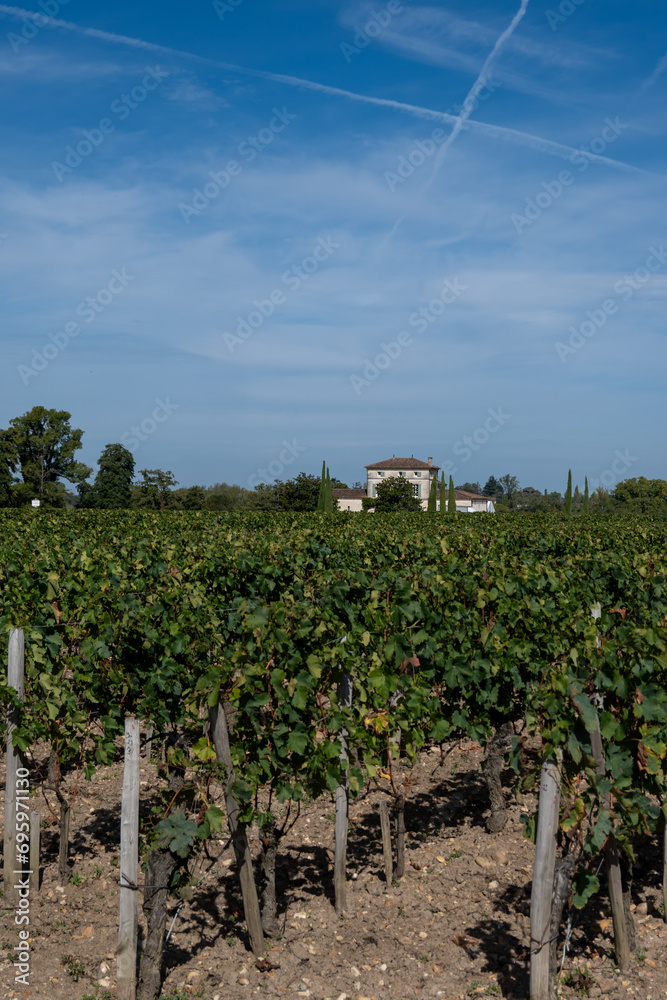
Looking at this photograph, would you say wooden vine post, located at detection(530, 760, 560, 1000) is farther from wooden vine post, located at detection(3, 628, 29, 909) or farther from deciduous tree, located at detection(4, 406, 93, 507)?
deciduous tree, located at detection(4, 406, 93, 507)

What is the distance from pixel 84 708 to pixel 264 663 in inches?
67.8

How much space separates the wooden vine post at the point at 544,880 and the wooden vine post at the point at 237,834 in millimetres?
1437

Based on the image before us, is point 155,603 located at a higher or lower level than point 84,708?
higher

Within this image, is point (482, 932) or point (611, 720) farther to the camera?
point (482, 932)

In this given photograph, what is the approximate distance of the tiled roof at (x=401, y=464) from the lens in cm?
9962

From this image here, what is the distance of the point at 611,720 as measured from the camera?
3494 mm

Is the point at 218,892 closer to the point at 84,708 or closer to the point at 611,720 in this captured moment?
the point at 84,708

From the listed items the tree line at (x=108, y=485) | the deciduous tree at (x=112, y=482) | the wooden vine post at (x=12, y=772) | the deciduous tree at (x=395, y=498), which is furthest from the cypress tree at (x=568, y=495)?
the wooden vine post at (x=12, y=772)

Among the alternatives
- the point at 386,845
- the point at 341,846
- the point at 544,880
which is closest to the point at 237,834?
the point at 341,846

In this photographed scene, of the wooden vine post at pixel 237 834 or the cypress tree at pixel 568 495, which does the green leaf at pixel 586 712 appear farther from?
the cypress tree at pixel 568 495

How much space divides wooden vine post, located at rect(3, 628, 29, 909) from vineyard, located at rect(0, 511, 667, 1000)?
96 mm

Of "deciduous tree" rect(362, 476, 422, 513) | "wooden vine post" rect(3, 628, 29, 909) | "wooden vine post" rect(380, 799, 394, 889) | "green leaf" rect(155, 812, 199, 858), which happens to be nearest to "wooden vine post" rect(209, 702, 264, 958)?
"green leaf" rect(155, 812, 199, 858)

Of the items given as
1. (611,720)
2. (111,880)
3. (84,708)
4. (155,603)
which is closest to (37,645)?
(84,708)

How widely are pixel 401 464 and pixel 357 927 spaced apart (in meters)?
97.1
